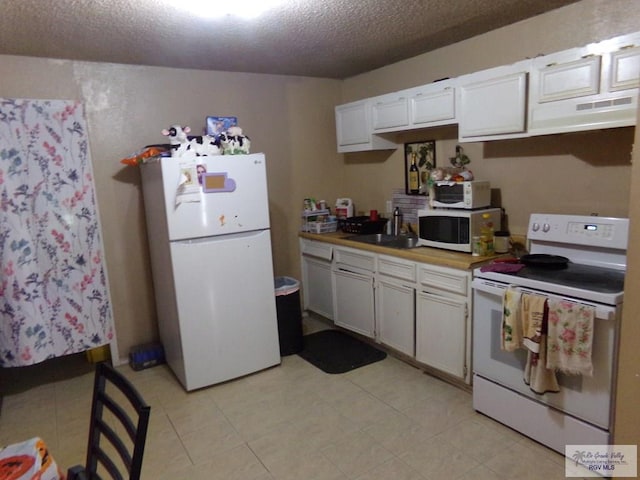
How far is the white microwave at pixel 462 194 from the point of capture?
2.76 metres

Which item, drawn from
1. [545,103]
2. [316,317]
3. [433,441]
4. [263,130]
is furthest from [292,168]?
[433,441]

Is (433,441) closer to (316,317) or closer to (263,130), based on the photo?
(316,317)

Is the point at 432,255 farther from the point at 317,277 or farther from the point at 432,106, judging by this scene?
the point at 317,277

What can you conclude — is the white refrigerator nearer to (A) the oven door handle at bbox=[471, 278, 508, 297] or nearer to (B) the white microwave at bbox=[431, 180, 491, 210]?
(B) the white microwave at bbox=[431, 180, 491, 210]

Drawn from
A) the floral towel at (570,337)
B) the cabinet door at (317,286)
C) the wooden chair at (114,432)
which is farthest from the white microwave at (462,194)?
the wooden chair at (114,432)

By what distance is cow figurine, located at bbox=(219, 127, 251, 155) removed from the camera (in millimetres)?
2924

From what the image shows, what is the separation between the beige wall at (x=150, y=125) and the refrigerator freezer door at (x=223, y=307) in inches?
5.5

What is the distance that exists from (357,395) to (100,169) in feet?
7.97

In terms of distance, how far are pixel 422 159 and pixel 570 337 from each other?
1.94 m

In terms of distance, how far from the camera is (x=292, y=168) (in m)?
4.02

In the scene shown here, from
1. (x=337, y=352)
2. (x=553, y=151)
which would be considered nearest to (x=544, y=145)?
(x=553, y=151)

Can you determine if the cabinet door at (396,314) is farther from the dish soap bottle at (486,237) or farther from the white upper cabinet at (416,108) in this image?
the white upper cabinet at (416,108)

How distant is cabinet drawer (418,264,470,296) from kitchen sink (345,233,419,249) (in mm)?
503

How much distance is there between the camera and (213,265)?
2.88 m
